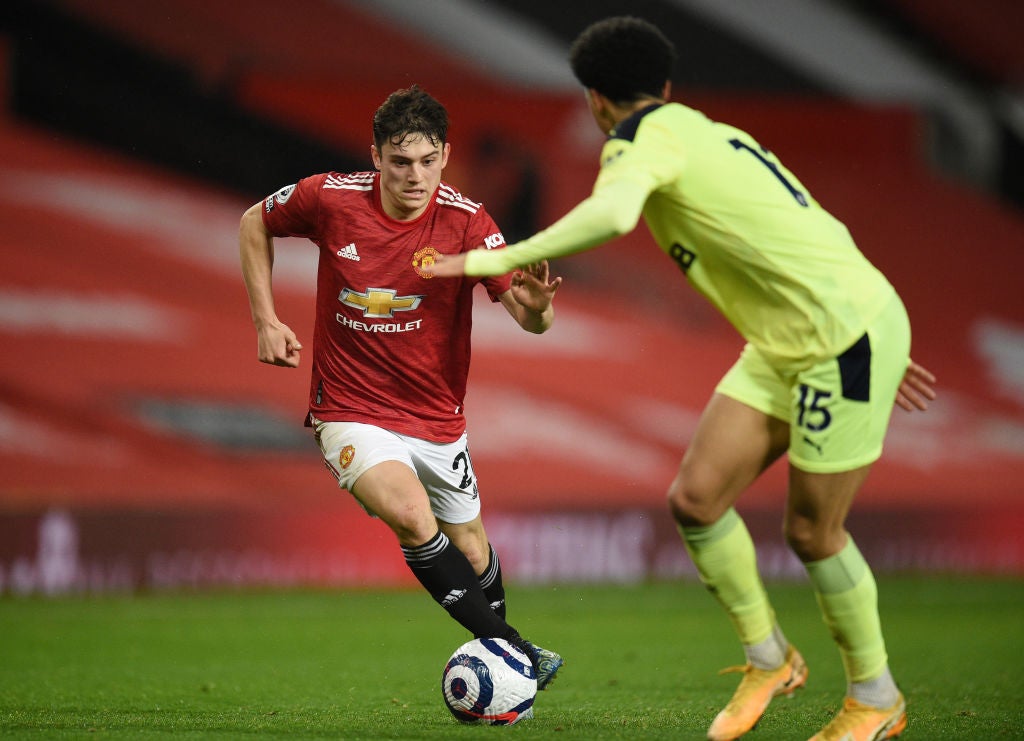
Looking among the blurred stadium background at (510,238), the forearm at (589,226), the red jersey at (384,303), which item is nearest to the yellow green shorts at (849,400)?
the forearm at (589,226)

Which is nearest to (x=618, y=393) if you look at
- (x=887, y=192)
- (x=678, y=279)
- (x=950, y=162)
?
(x=678, y=279)

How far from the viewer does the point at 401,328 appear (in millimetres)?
5250

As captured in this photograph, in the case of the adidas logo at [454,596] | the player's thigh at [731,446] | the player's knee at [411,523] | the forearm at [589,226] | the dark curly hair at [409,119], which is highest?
the dark curly hair at [409,119]

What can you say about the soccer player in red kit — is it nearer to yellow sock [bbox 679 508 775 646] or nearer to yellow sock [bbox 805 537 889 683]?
yellow sock [bbox 679 508 775 646]

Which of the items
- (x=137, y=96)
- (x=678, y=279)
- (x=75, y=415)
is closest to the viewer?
(x=75, y=415)

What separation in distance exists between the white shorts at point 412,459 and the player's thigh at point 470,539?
0.03 metres

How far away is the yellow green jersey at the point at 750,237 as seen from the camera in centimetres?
398

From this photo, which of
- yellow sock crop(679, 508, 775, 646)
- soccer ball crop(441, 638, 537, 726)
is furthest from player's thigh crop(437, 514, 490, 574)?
yellow sock crop(679, 508, 775, 646)

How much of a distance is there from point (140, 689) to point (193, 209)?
29.7ft

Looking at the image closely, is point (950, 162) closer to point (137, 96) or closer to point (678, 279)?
point (678, 279)

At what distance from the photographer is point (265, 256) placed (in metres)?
5.47

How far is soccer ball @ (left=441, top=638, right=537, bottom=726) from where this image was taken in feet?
15.5

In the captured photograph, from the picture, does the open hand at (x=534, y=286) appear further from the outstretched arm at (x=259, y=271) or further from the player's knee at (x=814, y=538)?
the player's knee at (x=814, y=538)

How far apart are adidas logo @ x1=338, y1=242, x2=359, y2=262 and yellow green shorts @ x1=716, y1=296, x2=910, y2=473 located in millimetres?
1824
